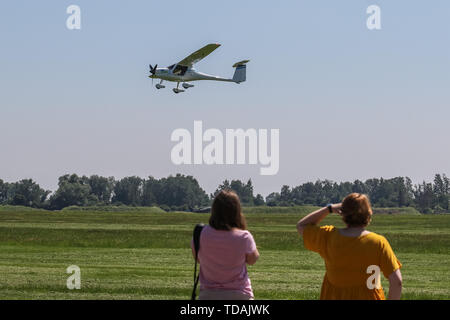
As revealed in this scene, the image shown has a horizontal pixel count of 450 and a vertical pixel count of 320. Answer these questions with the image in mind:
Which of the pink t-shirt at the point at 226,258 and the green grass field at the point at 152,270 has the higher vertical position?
the pink t-shirt at the point at 226,258

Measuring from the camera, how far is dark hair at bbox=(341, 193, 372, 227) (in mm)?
6727

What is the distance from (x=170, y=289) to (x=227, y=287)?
1040cm

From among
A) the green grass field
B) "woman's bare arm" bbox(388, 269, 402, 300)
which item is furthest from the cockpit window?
Answer: "woman's bare arm" bbox(388, 269, 402, 300)

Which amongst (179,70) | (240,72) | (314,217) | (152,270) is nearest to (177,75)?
(179,70)

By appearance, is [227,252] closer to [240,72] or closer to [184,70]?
[184,70]

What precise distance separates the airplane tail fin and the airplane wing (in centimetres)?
1240

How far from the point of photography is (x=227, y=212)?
694 cm

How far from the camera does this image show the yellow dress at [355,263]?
671 centimetres

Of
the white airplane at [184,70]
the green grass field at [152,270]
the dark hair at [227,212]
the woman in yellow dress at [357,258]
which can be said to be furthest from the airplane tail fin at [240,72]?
the woman in yellow dress at [357,258]

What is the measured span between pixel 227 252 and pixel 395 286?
1.47 metres

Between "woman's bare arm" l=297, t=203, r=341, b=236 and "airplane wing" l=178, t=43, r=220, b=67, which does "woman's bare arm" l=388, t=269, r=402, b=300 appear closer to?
"woman's bare arm" l=297, t=203, r=341, b=236

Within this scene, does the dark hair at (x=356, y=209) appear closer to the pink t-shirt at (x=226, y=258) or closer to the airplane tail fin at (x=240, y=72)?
the pink t-shirt at (x=226, y=258)

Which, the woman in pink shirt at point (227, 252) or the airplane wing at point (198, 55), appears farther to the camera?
the airplane wing at point (198, 55)
